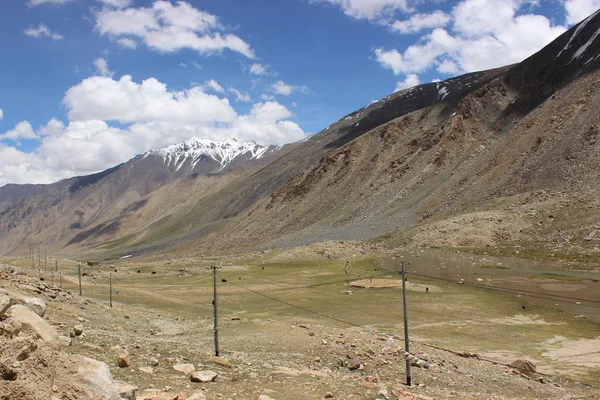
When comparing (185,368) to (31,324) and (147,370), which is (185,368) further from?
(31,324)

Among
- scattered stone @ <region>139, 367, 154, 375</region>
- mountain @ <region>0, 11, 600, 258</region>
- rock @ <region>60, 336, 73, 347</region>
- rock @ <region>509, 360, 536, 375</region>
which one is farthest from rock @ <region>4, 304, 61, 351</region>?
mountain @ <region>0, 11, 600, 258</region>

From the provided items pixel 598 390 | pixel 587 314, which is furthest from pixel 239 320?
pixel 587 314

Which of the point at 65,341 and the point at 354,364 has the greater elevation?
the point at 65,341

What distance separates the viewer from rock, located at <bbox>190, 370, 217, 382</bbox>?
43.4 ft

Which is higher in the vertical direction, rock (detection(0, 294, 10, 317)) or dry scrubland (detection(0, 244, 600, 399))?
rock (detection(0, 294, 10, 317))

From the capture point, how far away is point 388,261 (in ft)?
206

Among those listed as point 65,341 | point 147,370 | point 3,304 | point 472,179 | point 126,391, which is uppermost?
point 472,179

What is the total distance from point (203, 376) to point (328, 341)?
316 inches

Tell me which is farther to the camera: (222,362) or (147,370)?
(222,362)

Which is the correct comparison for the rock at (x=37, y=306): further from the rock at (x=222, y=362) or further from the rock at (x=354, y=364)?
the rock at (x=354, y=364)

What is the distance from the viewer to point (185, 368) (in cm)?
1420

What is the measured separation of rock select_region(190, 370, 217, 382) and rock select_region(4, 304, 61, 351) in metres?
5.65

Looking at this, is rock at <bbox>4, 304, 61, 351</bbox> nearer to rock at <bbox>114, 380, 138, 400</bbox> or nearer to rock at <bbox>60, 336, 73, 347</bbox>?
rock at <bbox>114, 380, 138, 400</bbox>

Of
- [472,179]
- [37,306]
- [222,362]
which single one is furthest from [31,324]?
[472,179]
